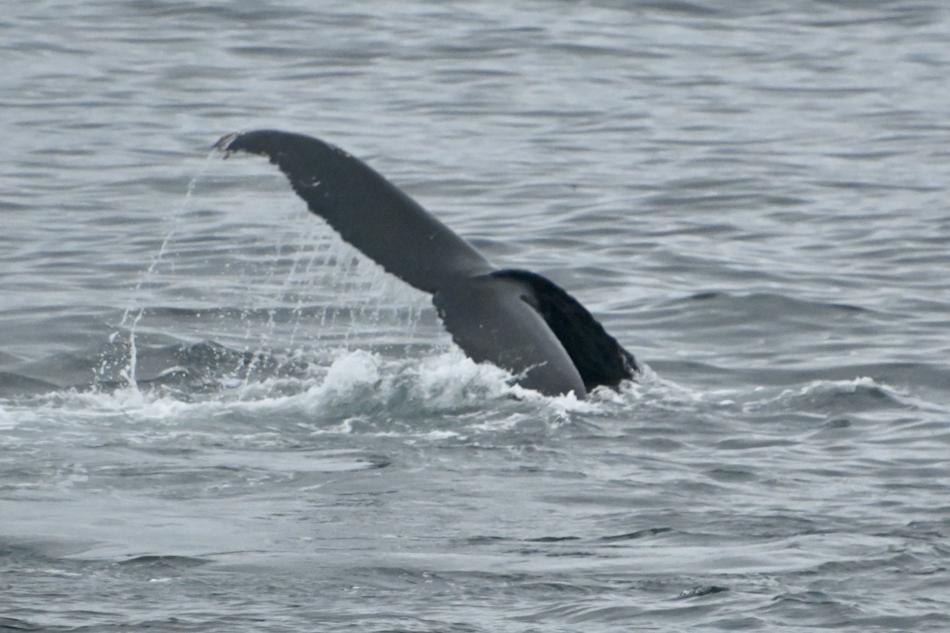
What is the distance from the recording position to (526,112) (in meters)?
19.5

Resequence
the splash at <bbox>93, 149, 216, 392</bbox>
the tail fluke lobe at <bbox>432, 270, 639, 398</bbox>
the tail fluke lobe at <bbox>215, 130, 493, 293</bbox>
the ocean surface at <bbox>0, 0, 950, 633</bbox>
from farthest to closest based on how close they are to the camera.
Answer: the splash at <bbox>93, 149, 216, 392</bbox> → the tail fluke lobe at <bbox>215, 130, 493, 293</bbox> → the tail fluke lobe at <bbox>432, 270, 639, 398</bbox> → the ocean surface at <bbox>0, 0, 950, 633</bbox>

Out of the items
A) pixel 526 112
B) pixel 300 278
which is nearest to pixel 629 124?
pixel 526 112

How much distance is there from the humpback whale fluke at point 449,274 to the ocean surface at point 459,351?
0.11 m

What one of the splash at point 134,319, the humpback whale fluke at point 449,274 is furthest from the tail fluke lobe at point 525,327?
the splash at point 134,319

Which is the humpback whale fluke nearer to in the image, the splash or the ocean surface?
the ocean surface

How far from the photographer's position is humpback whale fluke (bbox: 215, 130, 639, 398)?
7973mm

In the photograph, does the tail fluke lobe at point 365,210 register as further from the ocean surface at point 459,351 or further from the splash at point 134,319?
the splash at point 134,319

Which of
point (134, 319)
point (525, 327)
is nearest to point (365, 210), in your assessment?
point (525, 327)

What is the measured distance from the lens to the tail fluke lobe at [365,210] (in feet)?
26.6

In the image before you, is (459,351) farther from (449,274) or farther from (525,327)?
(525,327)

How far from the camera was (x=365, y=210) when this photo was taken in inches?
320

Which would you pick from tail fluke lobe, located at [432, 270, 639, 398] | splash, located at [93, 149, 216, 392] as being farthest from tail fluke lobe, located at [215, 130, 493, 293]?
splash, located at [93, 149, 216, 392]

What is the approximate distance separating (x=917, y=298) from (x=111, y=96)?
9745 millimetres

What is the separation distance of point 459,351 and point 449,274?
1108 millimetres
